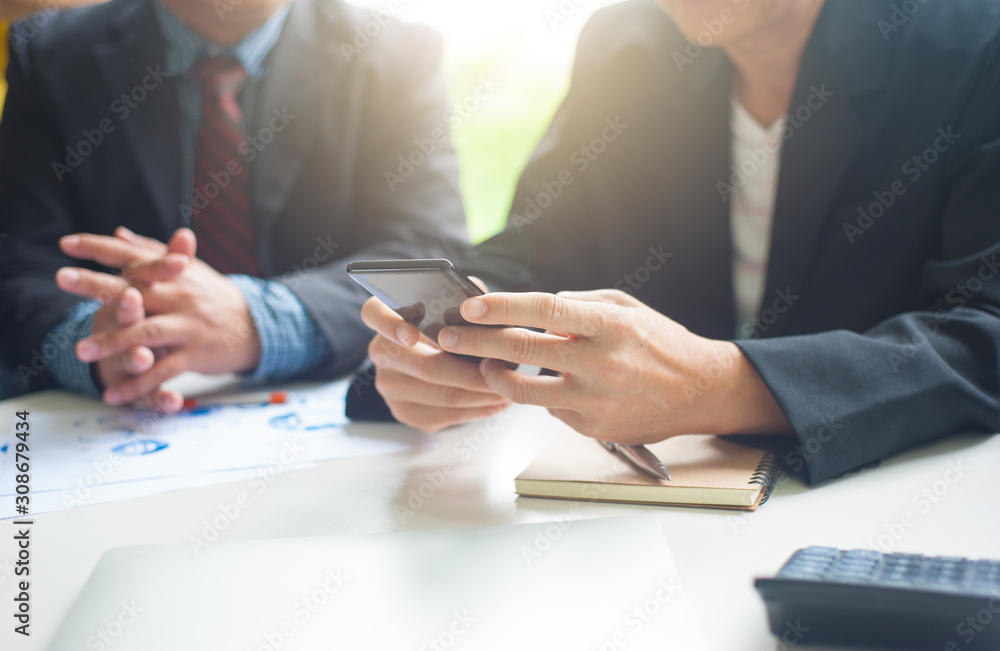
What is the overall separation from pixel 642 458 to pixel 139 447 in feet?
1.91

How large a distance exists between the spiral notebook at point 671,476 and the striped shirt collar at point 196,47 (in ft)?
3.75

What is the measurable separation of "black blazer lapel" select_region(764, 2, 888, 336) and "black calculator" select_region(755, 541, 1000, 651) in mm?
697

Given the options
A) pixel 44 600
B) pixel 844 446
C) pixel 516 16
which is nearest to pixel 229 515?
pixel 44 600

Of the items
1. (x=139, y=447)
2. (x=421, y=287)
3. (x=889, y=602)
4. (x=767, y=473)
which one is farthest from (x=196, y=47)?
(x=889, y=602)

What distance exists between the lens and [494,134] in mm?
2305

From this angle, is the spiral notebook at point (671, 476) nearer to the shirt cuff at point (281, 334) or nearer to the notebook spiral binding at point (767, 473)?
the notebook spiral binding at point (767, 473)

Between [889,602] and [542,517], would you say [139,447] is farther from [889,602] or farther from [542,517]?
[889,602]

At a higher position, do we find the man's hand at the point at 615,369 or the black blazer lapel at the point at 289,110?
the black blazer lapel at the point at 289,110

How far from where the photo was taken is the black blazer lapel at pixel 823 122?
0.96m

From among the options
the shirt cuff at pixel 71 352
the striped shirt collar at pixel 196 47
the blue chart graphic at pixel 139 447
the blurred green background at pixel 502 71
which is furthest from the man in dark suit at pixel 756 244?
the blurred green background at pixel 502 71

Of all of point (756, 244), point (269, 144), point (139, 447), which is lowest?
point (139, 447)

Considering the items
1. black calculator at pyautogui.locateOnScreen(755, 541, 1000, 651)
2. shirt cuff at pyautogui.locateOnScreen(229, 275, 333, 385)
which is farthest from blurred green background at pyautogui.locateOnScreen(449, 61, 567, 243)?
black calculator at pyautogui.locateOnScreen(755, 541, 1000, 651)

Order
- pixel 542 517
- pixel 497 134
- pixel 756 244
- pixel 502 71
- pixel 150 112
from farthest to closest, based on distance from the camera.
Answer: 1. pixel 497 134
2. pixel 502 71
3. pixel 150 112
4. pixel 756 244
5. pixel 542 517

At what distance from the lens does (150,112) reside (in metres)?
1.40
